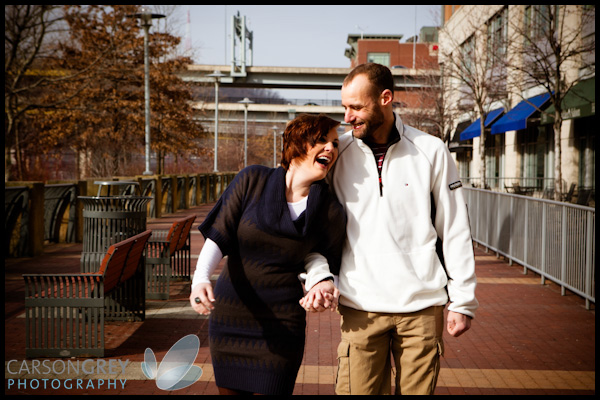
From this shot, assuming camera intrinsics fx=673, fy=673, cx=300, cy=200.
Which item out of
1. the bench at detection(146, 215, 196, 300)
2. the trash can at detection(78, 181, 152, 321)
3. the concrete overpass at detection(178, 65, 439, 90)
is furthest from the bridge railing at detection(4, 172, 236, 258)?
the concrete overpass at detection(178, 65, 439, 90)

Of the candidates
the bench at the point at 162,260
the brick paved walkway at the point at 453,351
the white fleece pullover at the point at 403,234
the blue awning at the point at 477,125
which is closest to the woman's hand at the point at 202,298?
the white fleece pullover at the point at 403,234

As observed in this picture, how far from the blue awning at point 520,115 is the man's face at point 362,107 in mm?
21369

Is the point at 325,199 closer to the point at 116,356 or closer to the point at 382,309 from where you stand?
the point at 382,309

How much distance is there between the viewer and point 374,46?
8769cm

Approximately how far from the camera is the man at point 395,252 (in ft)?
10.0

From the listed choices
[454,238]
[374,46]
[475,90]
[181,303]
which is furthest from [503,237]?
[374,46]

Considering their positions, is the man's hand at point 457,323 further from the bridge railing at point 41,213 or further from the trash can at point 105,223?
the bridge railing at point 41,213

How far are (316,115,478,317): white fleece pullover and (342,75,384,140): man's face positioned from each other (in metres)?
0.10

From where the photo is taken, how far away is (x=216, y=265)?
2947 millimetres

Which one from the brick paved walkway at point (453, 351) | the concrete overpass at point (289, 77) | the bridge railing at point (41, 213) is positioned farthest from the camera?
the concrete overpass at point (289, 77)

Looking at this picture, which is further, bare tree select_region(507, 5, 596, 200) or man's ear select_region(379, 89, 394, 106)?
bare tree select_region(507, 5, 596, 200)

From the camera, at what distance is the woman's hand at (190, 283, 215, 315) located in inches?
112

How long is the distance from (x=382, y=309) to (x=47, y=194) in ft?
37.4

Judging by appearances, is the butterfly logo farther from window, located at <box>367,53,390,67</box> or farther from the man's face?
window, located at <box>367,53,390,67</box>
